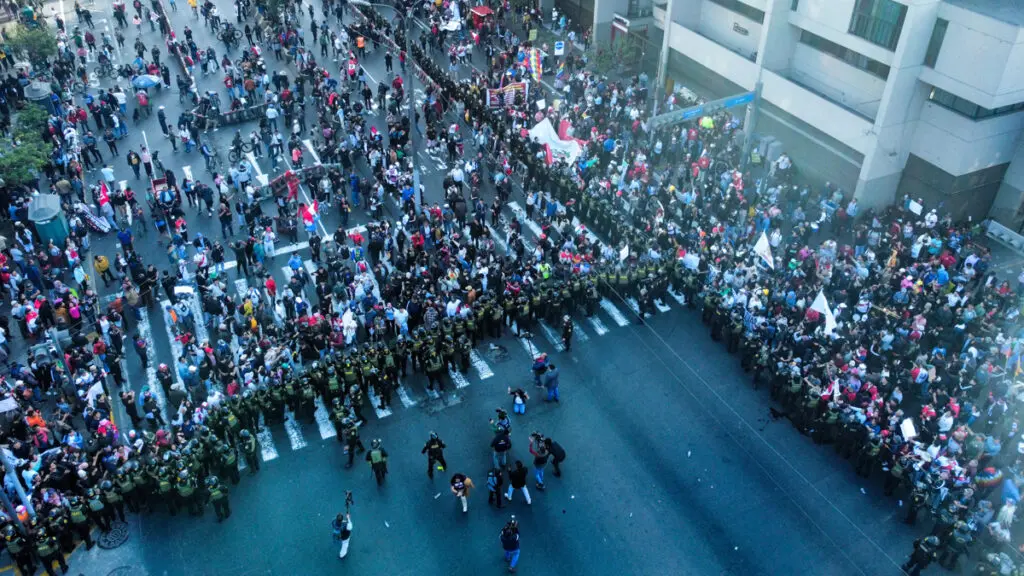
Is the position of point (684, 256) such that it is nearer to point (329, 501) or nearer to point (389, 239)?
point (389, 239)

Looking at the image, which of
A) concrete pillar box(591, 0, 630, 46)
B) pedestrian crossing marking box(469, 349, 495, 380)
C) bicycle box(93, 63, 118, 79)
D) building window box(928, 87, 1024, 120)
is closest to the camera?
pedestrian crossing marking box(469, 349, 495, 380)

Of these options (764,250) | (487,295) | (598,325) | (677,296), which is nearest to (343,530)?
(487,295)

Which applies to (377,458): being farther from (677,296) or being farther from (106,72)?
(106,72)

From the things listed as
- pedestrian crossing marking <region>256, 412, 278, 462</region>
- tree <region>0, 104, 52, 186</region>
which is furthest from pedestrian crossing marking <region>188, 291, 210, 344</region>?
tree <region>0, 104, 52, 186</region>

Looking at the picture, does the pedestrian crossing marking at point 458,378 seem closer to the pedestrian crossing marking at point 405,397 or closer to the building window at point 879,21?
the pedestrian crossing marking at point 405,397

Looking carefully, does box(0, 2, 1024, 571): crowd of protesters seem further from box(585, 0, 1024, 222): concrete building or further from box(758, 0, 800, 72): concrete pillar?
box(758, 0, 800, 72): concrete pillar

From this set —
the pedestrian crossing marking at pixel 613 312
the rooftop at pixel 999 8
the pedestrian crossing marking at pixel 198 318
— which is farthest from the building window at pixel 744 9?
the pedestrian crossing marking at pixel 198 318
